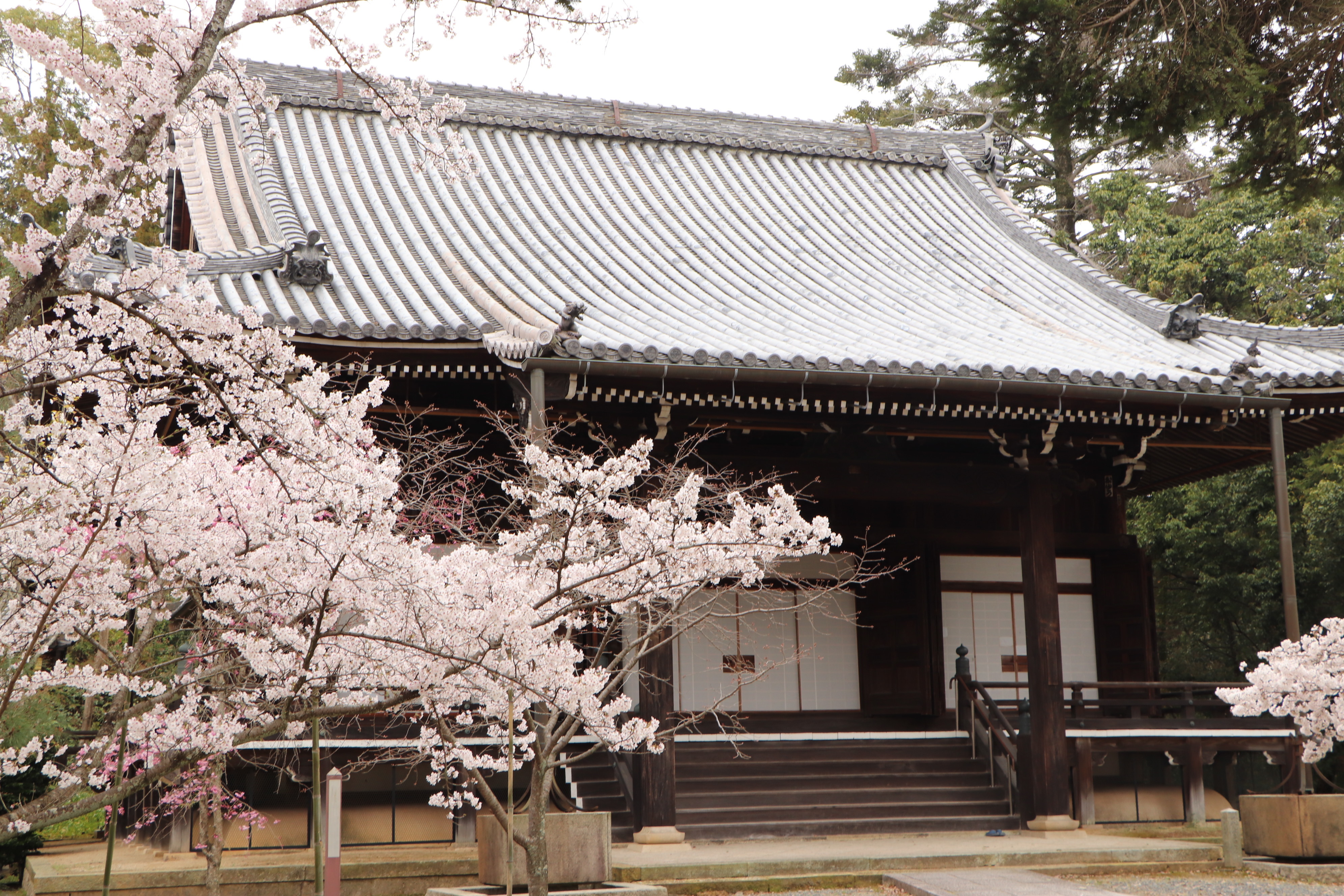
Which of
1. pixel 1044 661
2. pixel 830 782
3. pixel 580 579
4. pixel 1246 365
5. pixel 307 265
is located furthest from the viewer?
pixel 830 782

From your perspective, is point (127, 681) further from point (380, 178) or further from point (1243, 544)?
point (1243, 544)

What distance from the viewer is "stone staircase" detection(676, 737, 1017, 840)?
32.9 ft

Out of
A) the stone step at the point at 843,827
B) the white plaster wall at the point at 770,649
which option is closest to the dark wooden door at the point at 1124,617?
the stone step at the point at 843,827

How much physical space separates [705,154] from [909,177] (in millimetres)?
3032

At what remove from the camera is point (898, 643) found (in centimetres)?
1248

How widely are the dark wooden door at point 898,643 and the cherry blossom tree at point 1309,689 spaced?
328 centimetres

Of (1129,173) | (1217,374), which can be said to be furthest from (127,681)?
(1129,173)

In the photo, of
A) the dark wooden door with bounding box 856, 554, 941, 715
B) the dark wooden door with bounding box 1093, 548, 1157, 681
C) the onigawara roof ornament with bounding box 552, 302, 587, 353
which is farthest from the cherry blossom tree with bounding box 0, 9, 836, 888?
the dark wooden door with bounding box 1093, 548, 1157, 681

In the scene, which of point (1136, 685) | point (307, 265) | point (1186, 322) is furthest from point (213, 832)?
point (1186, 322)

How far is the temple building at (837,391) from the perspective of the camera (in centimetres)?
973

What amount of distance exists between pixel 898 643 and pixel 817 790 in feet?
8.07

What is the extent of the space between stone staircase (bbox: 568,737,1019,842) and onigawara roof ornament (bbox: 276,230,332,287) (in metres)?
4.84

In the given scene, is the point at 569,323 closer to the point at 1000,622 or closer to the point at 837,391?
the point at 837,391

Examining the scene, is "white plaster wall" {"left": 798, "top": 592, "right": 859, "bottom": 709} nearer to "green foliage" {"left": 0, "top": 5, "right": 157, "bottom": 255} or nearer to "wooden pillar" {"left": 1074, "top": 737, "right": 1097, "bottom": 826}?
"wooden pillar" {"left": 1074, "top": 737, "right": 1097, "bottom": 826}
